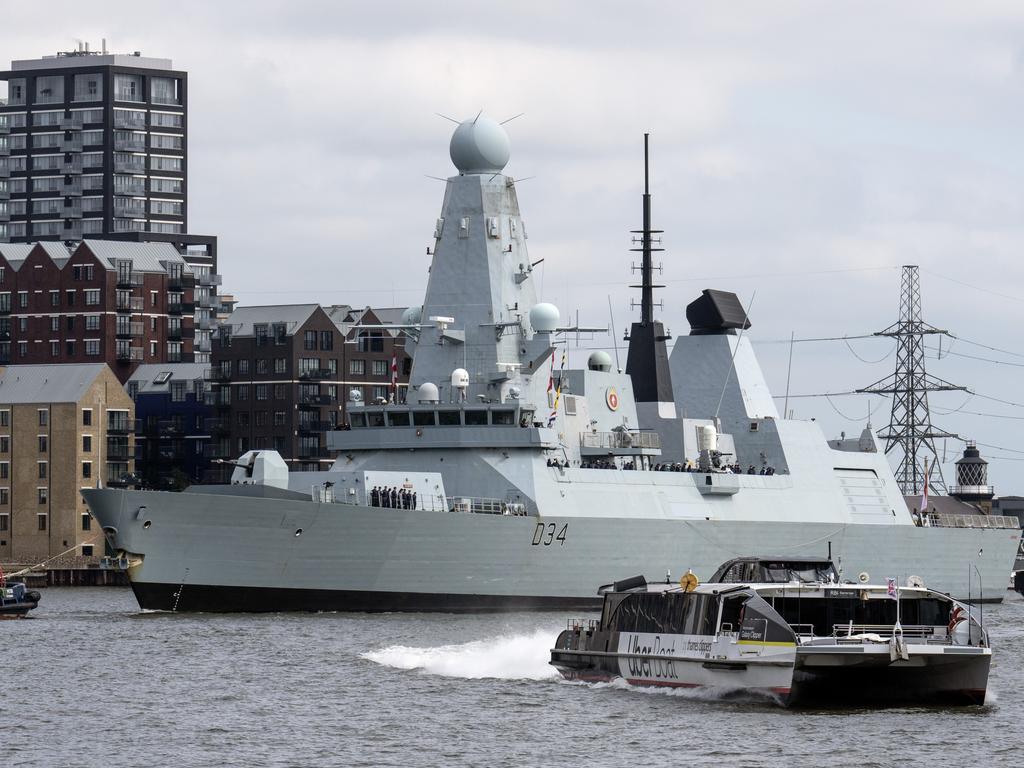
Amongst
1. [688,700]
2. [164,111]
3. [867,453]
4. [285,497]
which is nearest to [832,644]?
[688,700]

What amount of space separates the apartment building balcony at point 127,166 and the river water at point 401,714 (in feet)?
347

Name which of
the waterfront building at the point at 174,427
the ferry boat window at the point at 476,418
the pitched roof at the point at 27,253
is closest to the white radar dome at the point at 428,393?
the ferry boat window at the point at 476,418

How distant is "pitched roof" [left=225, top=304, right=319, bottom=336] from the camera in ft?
378

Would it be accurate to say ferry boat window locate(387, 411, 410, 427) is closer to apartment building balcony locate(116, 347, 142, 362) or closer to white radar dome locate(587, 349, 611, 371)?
white radar dome locate(587, 349, 611, 371)

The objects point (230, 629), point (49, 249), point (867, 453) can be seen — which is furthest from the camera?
point (49, 249)

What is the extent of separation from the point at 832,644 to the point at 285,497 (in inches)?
1021

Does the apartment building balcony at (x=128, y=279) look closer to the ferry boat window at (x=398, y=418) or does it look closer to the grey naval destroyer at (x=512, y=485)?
the grey naval destroyer at (x=512, y=485)

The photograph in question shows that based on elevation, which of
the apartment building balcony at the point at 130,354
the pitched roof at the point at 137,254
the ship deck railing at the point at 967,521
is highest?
the pitched roof at the point at 137,254

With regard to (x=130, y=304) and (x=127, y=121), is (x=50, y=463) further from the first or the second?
(x=127, y=121)

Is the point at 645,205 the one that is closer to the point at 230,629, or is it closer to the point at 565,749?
the point at 230,629

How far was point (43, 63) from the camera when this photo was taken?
150375 millimetres

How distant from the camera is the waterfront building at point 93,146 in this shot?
148 metres

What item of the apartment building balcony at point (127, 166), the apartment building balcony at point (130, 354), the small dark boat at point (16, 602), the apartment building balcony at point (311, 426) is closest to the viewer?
the small dark boat at point (16, 602)

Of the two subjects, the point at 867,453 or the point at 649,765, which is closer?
the point at 649,765
